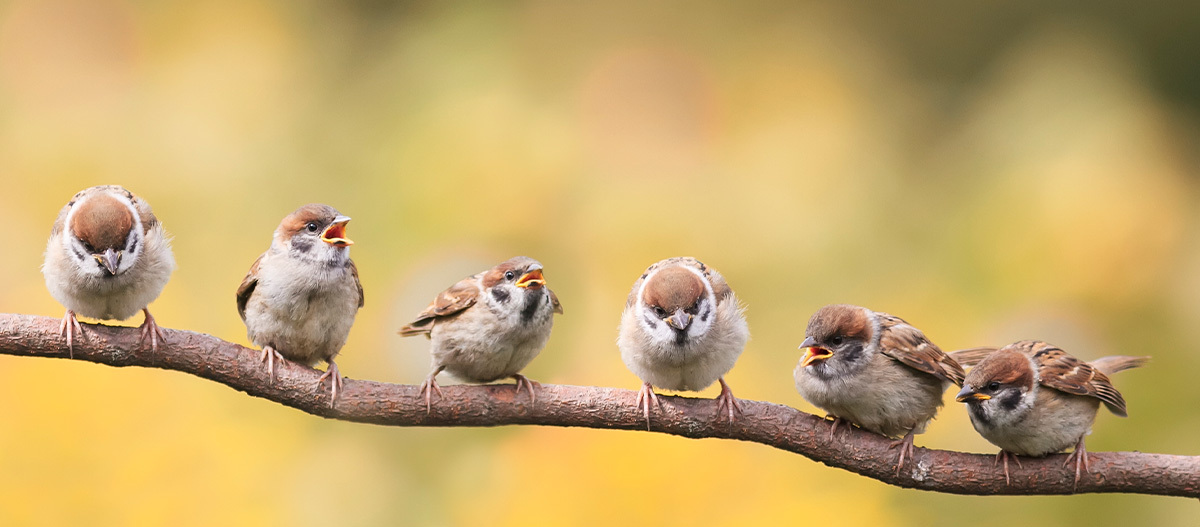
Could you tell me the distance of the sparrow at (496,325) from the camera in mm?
2459

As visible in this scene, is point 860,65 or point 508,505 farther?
point 860,65

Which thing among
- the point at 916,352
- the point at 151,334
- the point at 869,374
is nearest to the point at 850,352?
the point at 869,374

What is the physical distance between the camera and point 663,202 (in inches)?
190

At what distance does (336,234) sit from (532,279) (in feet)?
1.64

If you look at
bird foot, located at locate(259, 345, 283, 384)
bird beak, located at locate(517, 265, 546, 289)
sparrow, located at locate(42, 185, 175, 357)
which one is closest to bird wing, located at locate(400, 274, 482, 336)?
bird beak, located at locate(517, 265, 546, 289)

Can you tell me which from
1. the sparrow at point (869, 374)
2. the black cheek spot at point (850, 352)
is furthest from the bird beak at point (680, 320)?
the black cheek spot at point (850, 352)

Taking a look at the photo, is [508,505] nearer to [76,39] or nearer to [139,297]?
[139,297]

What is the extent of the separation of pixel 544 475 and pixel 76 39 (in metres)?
3.10

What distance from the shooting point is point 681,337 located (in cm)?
231

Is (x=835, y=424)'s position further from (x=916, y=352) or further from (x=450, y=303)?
(x=450, y=303)

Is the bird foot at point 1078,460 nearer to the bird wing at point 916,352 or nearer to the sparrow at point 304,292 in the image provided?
the bird wing at point 916,352

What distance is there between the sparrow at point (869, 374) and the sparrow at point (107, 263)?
1.52 metres

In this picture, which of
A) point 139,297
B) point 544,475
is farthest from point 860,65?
point 139,297

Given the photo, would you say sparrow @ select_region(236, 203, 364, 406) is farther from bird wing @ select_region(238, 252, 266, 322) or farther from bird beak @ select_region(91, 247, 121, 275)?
bird beak @ select_region(91, 247, 121, 275)
